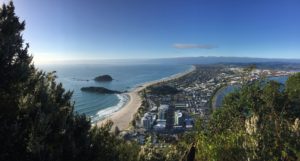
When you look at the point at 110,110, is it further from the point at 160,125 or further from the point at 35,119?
the point at 35,119

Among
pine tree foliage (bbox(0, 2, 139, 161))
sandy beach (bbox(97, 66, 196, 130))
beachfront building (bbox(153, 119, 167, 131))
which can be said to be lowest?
sandy beach (bbox(97, 66, 196, 130))

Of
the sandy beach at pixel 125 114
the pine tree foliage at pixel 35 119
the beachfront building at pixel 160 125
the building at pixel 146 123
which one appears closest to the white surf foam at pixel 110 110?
the sandy beach at pixel 125 114

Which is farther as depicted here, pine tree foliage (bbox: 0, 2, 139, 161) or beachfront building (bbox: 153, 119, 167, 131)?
beachfront building (bbox: 153, 119, 167, 131)

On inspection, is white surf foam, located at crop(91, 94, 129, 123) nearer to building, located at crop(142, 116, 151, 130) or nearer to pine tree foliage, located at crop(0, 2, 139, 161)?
building, located at crop(142, 116, 151, 130)

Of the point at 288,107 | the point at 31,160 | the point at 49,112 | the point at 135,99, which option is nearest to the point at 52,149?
the point at 31,160

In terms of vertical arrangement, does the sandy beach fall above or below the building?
below

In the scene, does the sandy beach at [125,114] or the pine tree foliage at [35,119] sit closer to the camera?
the pine tree foliage at [35,119]

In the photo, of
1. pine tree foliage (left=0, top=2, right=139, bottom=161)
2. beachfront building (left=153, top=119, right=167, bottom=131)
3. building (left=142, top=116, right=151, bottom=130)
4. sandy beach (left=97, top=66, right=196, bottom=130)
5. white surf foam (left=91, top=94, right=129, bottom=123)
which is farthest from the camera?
white surf foam (left=91, top=94, right=129, bottom=123)

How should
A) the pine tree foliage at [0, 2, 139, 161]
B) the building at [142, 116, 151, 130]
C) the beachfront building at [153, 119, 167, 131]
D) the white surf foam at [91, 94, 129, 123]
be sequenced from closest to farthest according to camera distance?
the pine tree foliage at [0, 2, 139, 161] → the beachfront building at [153, 119, 167, 131] → the building at [142, 116, 151, 130] → the white surf foam at [91, 94, 129, 123]

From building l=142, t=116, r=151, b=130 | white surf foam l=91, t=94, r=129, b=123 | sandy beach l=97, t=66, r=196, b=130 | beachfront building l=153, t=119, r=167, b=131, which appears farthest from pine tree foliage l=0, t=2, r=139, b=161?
white surf foam l=91, t=94, r=129, b=123

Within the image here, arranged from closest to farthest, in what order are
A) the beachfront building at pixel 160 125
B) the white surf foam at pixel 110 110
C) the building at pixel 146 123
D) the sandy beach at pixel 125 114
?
→ 1. the beachfront building at pixel 160 125
2. the building at pixel 146 123
3. the sandy beach at pixel 125 114
4. the white surf foam at pixel 110 110

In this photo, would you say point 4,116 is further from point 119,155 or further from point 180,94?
point 180,94

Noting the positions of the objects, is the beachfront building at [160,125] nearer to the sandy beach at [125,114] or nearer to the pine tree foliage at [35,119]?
the sandy beach at [125,114]
